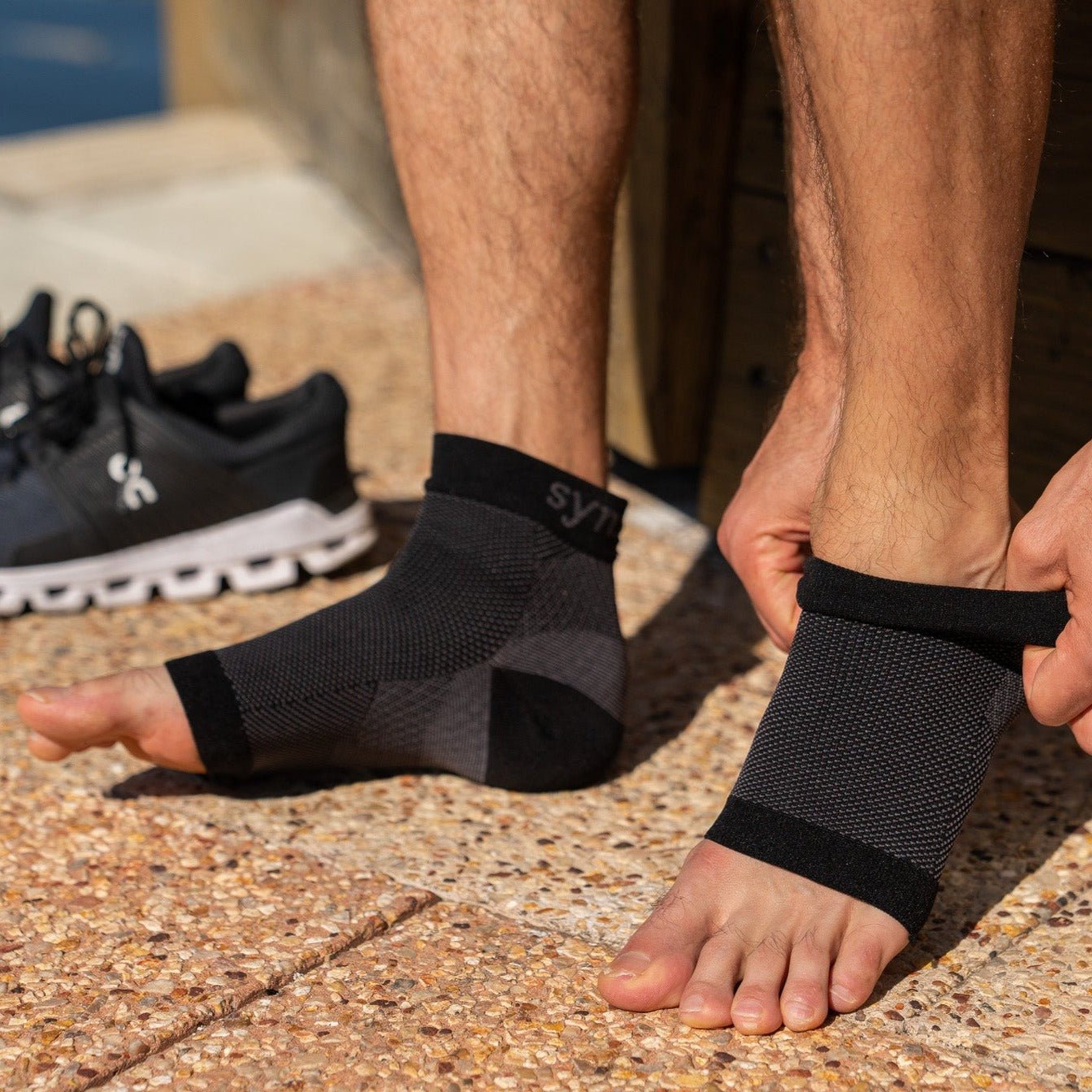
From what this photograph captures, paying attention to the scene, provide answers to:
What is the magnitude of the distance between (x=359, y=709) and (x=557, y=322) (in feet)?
1.38

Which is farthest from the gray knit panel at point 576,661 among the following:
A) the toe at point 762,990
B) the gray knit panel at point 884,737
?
the toe at point 762,990

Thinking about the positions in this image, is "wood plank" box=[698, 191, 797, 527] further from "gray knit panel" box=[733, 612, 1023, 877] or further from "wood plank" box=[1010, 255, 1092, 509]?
"gray knit panel" box=[733, 612, 1023, 877]

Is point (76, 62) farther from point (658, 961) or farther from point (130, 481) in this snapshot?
point (658, 961)

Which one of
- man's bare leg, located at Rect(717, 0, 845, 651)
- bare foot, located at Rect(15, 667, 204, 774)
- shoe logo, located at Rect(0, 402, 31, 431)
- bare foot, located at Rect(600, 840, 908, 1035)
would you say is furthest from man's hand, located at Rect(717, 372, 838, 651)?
shoe logo, located at Rect(0, 402, 31, 431)

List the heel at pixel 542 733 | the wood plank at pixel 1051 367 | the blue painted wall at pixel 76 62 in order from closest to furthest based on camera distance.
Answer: the heel at pixel 542 733, the wood plank at pixel 1051 367, the blue painted wall at pixel 76 62

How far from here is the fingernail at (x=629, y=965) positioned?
3.30 feet

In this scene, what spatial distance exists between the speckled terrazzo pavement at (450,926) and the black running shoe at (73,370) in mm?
310

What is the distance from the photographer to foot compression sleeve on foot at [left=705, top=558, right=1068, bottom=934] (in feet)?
3.46

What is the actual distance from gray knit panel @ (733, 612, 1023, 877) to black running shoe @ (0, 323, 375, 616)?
817mm

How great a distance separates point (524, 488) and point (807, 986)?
0.54 metres

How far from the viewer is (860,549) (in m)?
1.08

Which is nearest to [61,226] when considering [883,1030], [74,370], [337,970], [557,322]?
[74,370]

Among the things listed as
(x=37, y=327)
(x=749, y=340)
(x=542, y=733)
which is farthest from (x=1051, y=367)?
(x=37, y=327)

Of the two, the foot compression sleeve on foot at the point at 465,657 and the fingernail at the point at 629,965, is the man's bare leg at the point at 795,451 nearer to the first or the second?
the foot compression sleeve on foot at the point at 465,657
